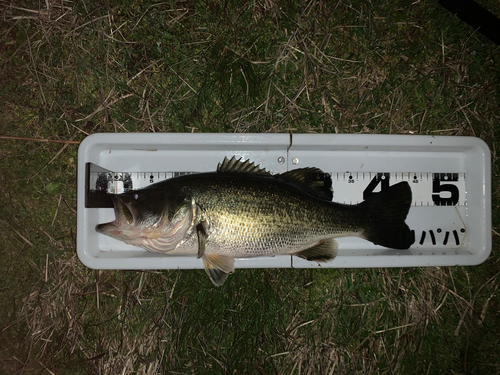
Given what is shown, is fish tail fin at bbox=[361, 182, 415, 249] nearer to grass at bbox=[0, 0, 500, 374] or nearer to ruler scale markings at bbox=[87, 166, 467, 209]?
ruler scale markings at bbox=[87, 166, 467, 209]

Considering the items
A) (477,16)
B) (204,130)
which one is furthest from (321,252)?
(477,16)

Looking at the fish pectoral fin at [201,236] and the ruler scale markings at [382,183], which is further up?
the ruler scale markings at [382,183]

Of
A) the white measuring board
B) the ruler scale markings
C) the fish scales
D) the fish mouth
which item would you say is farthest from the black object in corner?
the fish mouth

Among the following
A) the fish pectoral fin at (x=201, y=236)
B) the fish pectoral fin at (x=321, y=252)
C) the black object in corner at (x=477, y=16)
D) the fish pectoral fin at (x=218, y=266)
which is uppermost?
the black object in corner at (x=477, y=16)

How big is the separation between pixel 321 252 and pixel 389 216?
0.63m

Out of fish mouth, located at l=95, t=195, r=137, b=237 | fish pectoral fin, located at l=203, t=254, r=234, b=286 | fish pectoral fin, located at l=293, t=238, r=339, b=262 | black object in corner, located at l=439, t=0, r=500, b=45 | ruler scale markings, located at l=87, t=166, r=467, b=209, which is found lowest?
fish pectoral fin, located at l=203, t=254, r=234, b=286

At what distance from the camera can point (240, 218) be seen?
7.45 feet

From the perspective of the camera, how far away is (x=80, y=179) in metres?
2.59

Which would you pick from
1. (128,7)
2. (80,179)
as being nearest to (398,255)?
(80,179)

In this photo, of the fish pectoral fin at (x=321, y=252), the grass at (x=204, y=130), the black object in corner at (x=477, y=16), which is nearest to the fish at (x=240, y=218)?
the fish pectoral fin at (x=321, y=252)

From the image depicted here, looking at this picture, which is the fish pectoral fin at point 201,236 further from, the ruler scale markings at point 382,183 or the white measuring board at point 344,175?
the ruler scale markings at point 382,183

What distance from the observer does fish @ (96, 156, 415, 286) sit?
2.23m

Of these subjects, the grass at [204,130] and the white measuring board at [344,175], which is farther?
the grass at [204,130]

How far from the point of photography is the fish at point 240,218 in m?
2.23
